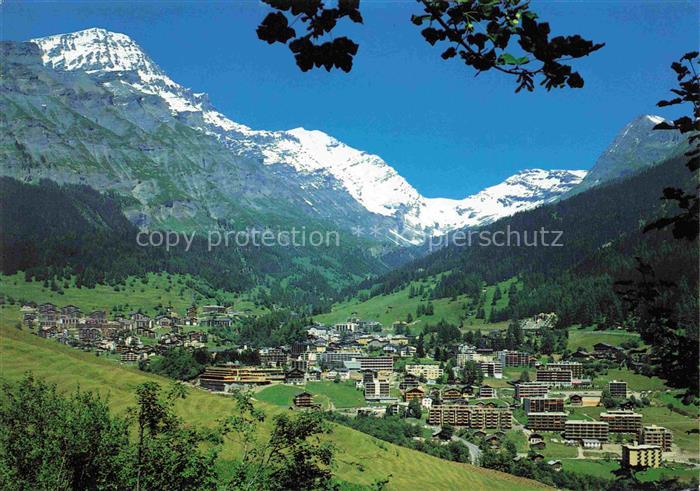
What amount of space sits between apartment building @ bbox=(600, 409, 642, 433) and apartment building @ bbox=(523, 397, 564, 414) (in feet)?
28.5

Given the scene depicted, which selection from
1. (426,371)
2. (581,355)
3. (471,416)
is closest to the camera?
(471,416)

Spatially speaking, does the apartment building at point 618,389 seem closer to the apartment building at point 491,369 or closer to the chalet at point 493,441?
the apartment building at point 491,369

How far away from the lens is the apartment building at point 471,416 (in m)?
96.2

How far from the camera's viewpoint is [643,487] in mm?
6781

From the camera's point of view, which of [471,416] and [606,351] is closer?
[471,416]

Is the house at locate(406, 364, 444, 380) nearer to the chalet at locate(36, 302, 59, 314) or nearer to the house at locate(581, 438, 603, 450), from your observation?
the house at locate(581, 438, 603, 450)

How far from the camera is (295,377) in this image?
426 ft

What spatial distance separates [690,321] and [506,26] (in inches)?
197

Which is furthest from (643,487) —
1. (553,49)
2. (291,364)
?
(291,364)

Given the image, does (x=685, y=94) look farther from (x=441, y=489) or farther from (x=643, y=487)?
(x=441, y=489)

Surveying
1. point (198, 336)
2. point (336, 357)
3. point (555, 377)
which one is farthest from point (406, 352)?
point (198, 336)

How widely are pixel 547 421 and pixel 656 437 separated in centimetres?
1887

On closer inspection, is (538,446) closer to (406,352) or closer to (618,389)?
(618,389)

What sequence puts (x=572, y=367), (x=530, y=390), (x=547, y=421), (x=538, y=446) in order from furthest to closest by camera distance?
(x=572, y=367)
(x=530, y=390)
(x=547, y=421)
(x=538, y=446)
